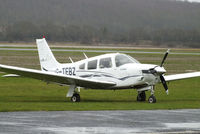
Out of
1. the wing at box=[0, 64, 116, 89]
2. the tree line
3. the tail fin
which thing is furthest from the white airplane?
the tree line

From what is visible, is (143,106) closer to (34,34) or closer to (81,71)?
(81,71)

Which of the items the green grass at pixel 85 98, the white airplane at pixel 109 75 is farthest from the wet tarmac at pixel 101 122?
the white airplane at pixel 109 75

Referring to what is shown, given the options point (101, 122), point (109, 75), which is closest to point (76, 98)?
point (109, 75)

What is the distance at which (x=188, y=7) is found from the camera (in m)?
80.4

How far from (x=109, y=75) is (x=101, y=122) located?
7.35m

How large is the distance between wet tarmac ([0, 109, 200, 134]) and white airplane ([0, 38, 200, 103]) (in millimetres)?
3560

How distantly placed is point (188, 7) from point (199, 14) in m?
7.23

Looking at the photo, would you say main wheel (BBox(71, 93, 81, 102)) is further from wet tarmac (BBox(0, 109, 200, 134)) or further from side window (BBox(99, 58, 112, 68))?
wet tarmac (BBox(0, 109, 200, 134))

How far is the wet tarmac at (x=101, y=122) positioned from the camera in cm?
1177

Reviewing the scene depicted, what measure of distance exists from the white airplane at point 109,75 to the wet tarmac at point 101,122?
3560 mm

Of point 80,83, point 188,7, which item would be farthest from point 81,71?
point 188,7

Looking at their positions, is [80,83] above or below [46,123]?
above

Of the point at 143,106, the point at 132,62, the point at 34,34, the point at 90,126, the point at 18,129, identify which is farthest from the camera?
the point at 34,34

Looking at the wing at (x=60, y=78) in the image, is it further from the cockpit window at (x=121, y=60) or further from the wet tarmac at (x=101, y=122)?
the wet tarmac at (x=101, y=122)
